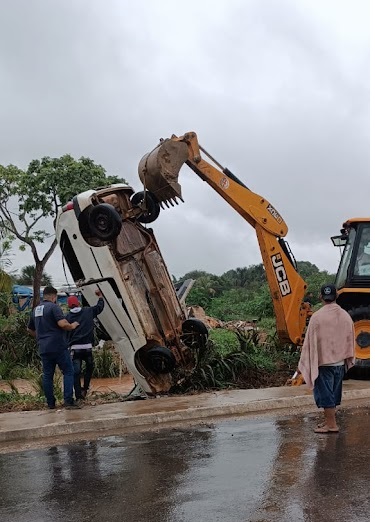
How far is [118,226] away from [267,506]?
5.27 m

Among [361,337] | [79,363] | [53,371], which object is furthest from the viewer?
[361,337]

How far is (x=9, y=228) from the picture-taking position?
2631 centimetres

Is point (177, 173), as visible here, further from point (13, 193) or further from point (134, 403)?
point (13, 193)

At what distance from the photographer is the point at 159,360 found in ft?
31.3

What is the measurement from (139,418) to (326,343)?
8.27ft

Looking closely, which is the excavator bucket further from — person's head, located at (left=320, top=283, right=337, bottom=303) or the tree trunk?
the tree trunk

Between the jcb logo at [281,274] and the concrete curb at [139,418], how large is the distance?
2.21 m

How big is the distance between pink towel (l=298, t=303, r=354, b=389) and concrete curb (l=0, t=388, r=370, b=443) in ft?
5.73

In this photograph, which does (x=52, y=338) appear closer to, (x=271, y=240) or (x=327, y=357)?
(x=327, y=357)

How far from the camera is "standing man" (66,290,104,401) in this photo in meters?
9.48

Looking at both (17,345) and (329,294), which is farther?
(17,345)

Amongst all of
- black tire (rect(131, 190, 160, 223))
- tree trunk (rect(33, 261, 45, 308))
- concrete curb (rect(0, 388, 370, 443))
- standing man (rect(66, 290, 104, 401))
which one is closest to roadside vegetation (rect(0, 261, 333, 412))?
standing man (rect(66, 290, 104, 401))

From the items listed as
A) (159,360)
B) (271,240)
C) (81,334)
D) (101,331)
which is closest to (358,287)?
(271,240)

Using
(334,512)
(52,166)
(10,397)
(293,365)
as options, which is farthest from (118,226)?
(52,166)
